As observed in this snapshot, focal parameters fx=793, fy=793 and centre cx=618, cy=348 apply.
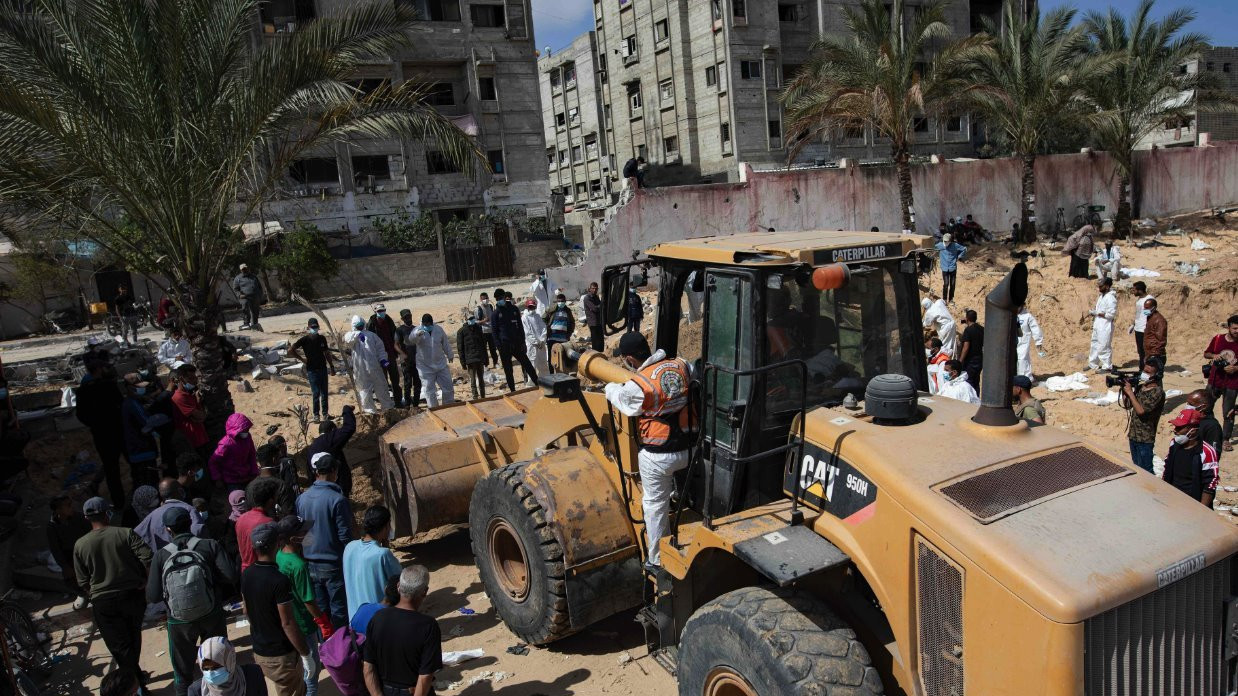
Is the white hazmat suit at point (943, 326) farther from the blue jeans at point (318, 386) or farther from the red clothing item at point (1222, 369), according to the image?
the blue jeans at point (318, 386)

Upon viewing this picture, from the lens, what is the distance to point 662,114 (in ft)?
126

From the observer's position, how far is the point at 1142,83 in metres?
22.9

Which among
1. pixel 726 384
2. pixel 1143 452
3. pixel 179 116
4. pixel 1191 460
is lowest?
→ pixel 1143 452

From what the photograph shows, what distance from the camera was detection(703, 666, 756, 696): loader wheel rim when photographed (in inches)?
136

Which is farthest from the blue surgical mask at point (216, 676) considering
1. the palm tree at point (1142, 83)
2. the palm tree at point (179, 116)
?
the palm tree at point (1142, 83)

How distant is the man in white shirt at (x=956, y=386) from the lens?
7.47 metres

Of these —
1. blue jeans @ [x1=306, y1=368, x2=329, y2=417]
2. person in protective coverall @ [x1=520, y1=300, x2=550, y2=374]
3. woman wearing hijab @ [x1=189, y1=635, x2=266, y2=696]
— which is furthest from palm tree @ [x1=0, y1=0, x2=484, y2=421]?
woman wearing hijab @ [x1=189, y1=635, x2=266, y2=696]

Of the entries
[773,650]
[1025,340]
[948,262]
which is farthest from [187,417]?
[948,262]

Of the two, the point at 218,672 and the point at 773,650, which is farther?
the point at 218,672

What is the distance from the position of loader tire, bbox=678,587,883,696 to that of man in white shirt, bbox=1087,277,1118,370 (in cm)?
1091

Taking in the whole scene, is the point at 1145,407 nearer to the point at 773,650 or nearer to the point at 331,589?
the point at 773,650

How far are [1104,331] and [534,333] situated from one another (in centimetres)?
891

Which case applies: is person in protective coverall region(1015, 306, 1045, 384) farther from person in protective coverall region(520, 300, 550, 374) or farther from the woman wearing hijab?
the woman wearing hijab

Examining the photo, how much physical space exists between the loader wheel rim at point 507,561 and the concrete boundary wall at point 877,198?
14.5 m
